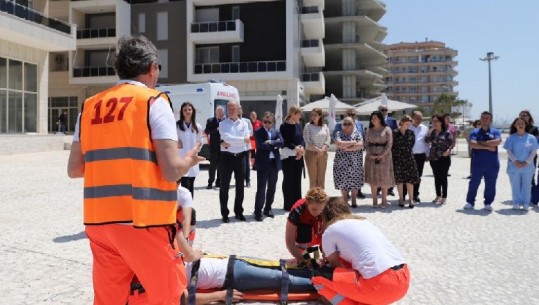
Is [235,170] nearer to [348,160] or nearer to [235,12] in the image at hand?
[348,160]

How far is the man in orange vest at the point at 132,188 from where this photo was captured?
216 cm

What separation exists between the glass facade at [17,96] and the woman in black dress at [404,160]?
22.3 metres

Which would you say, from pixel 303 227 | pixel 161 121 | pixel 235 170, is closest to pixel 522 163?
pixel 235 170

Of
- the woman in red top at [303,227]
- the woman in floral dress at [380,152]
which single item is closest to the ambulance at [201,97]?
the woman in floral dress at [380,152]

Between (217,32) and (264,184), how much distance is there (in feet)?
92.5

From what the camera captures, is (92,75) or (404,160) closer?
(404,160)

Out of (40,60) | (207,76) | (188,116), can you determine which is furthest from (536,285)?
(207,76)

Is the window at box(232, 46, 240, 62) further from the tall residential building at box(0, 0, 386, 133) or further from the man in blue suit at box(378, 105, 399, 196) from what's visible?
the man in blue suit at box(378, 105, 399, 196)

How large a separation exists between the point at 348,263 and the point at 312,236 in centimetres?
86

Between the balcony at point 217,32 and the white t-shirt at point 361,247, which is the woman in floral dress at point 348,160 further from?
the balcony at point 217,32

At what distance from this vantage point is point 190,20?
34.9 meters

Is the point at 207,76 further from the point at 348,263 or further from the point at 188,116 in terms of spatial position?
the point at 348,263

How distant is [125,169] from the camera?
7.07 feet

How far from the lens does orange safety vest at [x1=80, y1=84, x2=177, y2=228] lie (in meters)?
2.14
